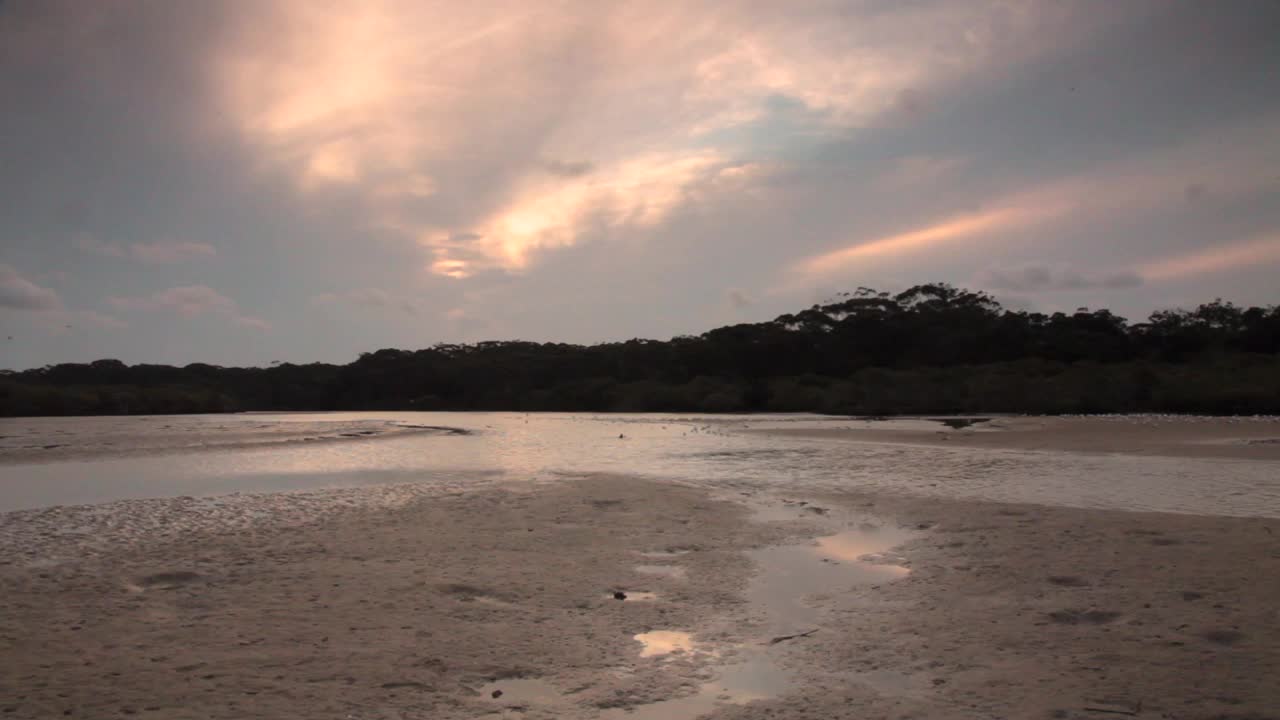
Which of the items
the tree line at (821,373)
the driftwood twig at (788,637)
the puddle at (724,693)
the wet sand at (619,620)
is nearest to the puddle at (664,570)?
the wet sand at (619,620)

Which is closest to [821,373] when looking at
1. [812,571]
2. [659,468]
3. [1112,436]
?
[1112,436]

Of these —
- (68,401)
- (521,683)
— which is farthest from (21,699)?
(68,401)

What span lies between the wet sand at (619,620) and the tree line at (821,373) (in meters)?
43.0

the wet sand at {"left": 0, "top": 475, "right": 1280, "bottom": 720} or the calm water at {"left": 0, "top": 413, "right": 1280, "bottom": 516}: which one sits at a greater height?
the calm water at {"left": 0, "top": 413, "right": 1280, "bottom": 516}

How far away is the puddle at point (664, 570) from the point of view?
923 centimetres

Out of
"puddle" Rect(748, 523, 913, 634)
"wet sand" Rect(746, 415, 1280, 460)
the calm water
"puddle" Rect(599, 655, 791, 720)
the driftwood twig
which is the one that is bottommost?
"puddle" Rect(599, 655, 791, 720)

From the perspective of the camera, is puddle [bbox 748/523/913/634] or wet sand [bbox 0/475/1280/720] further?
puddle [bbox 748/523/913/634]

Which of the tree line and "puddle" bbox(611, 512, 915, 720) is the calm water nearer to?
"puddle" bbox(611, 512, 915, 720)

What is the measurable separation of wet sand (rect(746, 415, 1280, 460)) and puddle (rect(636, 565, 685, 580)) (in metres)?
16.7

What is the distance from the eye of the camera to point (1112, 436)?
28062 millimetres

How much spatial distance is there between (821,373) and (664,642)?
88.4 m

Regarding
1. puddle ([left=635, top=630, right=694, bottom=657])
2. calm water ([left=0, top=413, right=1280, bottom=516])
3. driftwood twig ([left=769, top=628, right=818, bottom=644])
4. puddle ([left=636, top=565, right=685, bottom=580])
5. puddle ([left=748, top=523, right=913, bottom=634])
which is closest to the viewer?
puddle ([left=635, top=630, right=694, bottom=657])

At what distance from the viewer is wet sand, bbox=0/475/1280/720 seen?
5.41 meters

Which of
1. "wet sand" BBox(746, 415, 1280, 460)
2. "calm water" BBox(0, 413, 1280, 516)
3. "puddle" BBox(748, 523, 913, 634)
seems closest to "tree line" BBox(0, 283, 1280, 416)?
"wet sand" BBox(746, 415, 1280, 460)
